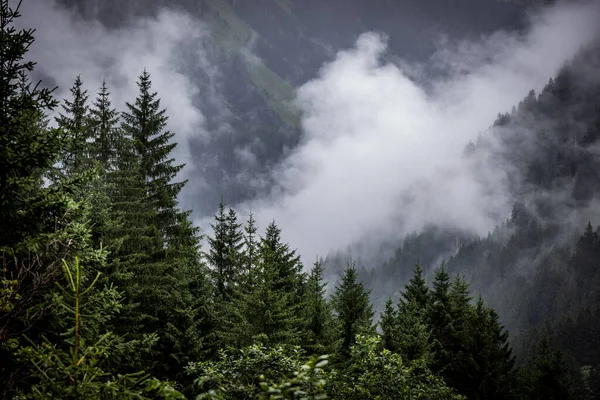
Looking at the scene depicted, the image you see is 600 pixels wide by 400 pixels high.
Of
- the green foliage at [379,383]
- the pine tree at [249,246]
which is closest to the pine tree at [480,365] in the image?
the pine tree at [249,246]

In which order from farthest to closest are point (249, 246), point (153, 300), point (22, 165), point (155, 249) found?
point (249, 246) < point (155, 249) < point (153, 300) < point (22, 165)

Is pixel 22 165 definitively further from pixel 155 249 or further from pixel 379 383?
pixel 155 249

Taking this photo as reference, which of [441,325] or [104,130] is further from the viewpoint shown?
[441,325]

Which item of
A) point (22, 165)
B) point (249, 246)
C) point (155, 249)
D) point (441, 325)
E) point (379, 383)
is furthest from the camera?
point (441, 325)

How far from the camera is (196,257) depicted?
71.9ft

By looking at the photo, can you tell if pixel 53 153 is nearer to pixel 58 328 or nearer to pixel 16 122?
pixel 16 122

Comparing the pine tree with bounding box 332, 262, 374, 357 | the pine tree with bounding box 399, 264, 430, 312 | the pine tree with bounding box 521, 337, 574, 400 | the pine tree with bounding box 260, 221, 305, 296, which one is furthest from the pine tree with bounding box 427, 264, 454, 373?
the pine tree with bounding box 260, 221, 305, 296

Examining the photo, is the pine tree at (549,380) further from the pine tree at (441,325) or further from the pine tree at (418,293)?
the pine tree at (418,293)

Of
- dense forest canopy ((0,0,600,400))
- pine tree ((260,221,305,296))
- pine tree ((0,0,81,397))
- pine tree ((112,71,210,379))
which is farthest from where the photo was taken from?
pine tree ((260,221,305,296))

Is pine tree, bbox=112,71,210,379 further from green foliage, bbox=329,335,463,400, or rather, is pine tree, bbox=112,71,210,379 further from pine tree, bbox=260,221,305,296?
green foliage, bbox=329,335,463,400

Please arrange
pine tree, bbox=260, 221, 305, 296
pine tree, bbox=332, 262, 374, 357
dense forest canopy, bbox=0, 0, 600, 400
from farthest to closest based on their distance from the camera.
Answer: pine tree, bbox=332, 262, 374, 357 < pine tree, bbox=260, 221, 305, 296 < dense forest canopy, bbox=0, 0, 600, 400

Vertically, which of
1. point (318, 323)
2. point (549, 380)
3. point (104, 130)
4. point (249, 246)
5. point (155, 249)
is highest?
point (104, 130)

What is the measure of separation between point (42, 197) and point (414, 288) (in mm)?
29328

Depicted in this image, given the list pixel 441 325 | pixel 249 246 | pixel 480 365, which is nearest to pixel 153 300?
pixel 249 246
